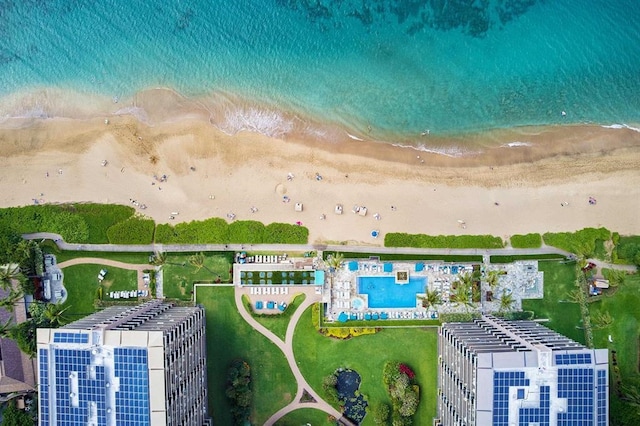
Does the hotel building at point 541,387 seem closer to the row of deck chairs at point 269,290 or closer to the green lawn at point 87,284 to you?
the row of deck chairs at point 269,290

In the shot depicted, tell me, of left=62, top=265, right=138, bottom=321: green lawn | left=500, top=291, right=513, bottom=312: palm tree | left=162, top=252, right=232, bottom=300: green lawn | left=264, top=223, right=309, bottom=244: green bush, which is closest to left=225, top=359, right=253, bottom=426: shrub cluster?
left=162, top=252, right=232, bottom=300: green lawn

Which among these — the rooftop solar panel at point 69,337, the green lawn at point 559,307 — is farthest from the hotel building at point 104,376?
the green lawn at point 559,307

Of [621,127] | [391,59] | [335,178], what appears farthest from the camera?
[391,59]

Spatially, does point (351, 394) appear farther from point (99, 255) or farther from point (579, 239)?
point (99, 255)

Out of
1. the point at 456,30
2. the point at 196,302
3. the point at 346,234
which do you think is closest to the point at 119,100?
the point at 196,302

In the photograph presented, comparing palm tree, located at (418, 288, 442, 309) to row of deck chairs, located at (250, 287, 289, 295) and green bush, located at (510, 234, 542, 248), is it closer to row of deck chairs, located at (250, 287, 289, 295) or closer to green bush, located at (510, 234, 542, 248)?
green bush, located at (510, 234, 542, 248)

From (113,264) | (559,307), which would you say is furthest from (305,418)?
(559,307)
